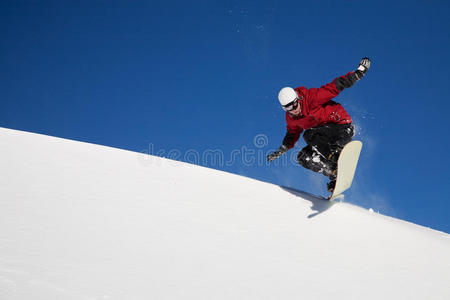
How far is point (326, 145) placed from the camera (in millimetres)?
4543

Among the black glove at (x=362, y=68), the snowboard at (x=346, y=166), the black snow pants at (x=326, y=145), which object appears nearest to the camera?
the black glove at (x=362, y=68)

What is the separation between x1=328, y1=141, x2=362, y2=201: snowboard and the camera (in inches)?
168

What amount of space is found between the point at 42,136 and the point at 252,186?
2918 millimetres

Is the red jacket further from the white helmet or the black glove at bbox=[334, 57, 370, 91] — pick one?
the white helmet

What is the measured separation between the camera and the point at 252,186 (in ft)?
13.9

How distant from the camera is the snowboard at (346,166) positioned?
426 cm

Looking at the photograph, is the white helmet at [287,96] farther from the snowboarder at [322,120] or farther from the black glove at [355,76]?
the black glove at [355,76]

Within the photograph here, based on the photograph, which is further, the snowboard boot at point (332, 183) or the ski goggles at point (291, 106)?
the snowboard boot at point (332, 183)

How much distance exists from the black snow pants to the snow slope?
33.8 inches

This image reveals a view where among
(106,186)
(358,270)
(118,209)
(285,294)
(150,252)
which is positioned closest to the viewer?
(285,294)

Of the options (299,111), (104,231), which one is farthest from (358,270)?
(299,111)

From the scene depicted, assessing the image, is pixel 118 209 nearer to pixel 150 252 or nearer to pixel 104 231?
pixel 104 231

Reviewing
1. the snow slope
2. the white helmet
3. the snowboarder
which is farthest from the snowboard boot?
the white helmet

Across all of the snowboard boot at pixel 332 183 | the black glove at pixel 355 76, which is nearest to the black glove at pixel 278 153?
the snowboard boot at pixel 332 183
